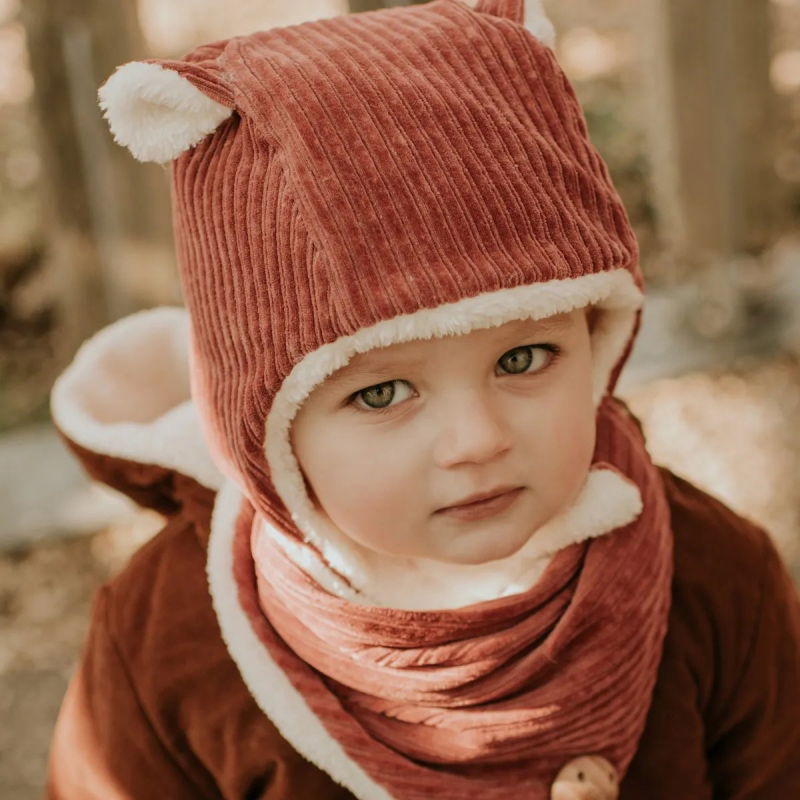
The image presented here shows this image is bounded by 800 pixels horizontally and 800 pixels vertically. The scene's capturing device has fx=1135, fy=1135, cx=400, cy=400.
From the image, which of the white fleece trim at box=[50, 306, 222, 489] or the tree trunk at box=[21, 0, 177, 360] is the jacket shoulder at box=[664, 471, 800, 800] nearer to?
the white fleece trim at box=[50, 306, 222, 489]

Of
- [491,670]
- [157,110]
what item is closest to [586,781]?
[491,670]

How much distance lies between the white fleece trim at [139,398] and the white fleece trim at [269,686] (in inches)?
3.2

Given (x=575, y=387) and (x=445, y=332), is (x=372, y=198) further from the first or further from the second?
(x=575, y=387)

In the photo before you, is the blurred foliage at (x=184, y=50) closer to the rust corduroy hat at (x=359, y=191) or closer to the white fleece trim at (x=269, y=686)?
the white fleece trim at (x=269, y=686)

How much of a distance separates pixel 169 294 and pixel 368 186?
153 cm

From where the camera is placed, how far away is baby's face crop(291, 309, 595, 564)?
0.74 meters

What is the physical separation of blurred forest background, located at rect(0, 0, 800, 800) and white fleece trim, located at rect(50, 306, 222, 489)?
0.92m

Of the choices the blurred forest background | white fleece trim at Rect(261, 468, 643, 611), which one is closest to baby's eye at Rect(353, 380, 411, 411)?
white fleece trim at Rect(261, 468, 643, 611)

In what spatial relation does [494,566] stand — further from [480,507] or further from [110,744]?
[110,744]

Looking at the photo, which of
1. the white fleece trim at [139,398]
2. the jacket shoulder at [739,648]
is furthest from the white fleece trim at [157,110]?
the jacket shoulder at [739,648]

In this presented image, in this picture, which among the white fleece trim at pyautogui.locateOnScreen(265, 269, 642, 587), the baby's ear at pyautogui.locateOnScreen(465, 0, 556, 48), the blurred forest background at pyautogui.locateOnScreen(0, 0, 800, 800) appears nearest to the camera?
the white fleece trim at pyautogui.locateOnScreen(265, 269, 642, 587)

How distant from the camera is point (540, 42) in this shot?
808 millimetres

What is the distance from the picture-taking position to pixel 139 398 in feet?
3.59

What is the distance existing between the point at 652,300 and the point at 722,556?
5.79ft
